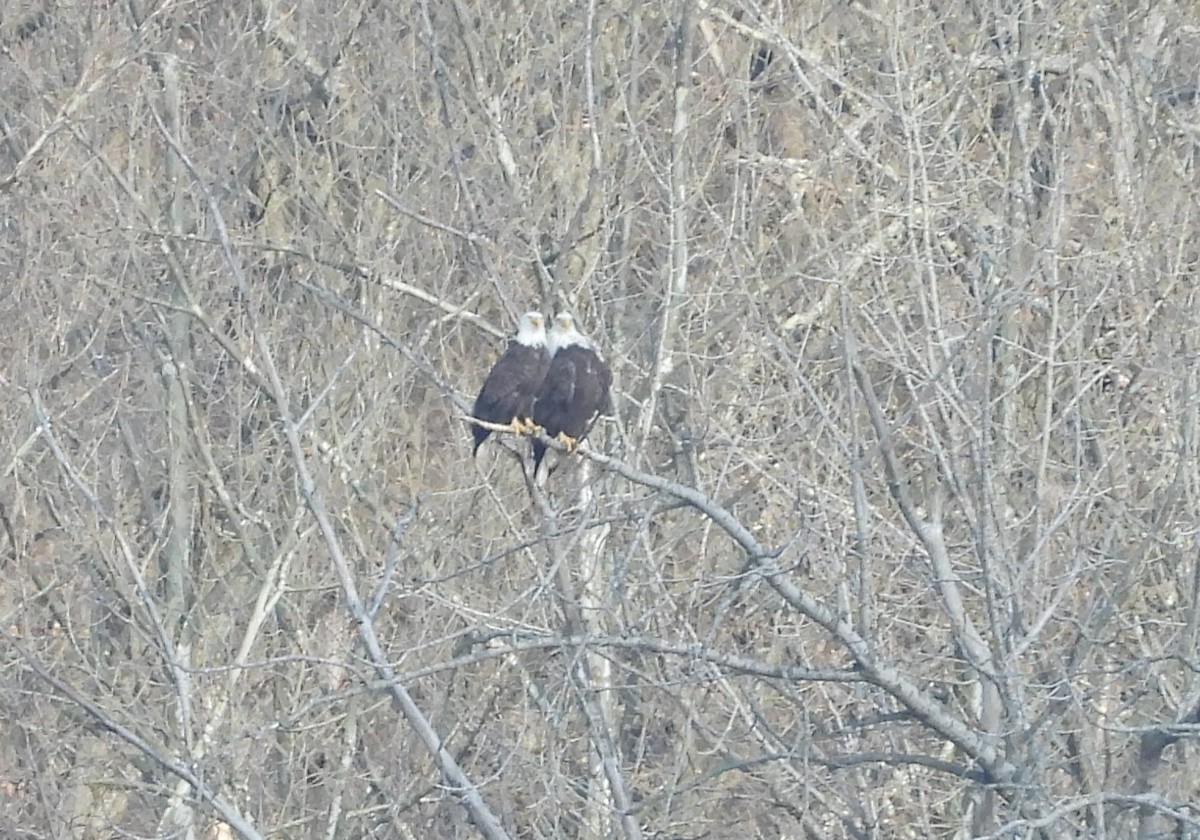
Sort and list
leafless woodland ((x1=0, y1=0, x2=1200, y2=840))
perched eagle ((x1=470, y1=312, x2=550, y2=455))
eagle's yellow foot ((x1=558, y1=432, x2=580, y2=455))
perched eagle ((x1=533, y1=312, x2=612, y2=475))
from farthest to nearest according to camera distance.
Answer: perched eagle ((x1=470, y1=312, x2=550, y2=455)), perched eagle ((x1=533, y1=312, x2=612, y2=475)), eagle's yellow foot ((x1=558, y1=432, x2=580, y2=455)), leafless woodland ((x1=0, y1=0, x2=1200, y2=840))

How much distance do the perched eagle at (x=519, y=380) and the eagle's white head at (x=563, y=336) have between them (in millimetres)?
31

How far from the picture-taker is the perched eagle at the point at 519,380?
7387mm

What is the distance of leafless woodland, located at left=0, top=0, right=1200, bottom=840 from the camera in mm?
5273

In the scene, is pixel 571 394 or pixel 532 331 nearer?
pixel 571 394

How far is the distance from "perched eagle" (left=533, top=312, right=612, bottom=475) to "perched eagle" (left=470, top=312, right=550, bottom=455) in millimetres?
46

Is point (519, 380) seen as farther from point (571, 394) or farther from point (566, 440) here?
point (566, 440)

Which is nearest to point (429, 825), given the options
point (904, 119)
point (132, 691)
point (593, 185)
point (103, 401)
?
point (132, 691)

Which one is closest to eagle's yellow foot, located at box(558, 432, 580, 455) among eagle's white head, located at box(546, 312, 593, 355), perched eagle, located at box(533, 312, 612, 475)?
perched eagle, located at box(533, 312, 612, 475)

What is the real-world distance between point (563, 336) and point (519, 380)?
0.74 ft

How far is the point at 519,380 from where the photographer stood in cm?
740

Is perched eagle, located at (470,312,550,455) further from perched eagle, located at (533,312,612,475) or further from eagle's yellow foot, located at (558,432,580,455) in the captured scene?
eagle's yellow foot, located at (558,432,580,455)

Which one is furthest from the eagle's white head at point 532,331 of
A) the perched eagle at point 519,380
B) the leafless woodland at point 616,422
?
the leafless woodland at point 616,422

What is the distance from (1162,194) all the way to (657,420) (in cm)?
231

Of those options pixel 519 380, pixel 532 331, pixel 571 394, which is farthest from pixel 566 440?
pixel 532 331
